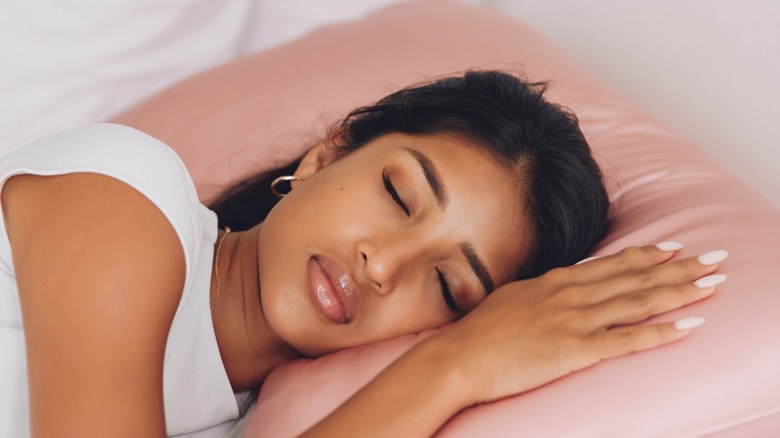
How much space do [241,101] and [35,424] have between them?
0.84 meters

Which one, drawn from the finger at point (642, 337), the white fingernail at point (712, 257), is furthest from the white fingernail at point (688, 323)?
the white fingernail at point (712, 257)

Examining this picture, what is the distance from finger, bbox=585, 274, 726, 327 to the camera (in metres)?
1.04

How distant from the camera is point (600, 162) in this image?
4.94 ft

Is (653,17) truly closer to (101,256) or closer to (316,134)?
(316,134)

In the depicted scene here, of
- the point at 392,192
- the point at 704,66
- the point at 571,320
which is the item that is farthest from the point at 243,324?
the point at 704,66

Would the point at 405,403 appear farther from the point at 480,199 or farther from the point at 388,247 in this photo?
the point at 480,199

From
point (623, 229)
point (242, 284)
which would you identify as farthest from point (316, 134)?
point (623, 229)

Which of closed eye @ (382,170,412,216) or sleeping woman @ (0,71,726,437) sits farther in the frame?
closed eye @ (382,170,412,216)

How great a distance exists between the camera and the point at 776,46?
5.23 ft

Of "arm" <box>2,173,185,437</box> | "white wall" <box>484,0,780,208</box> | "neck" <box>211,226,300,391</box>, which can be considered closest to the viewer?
"arm" <box>2,173,185,437</box>

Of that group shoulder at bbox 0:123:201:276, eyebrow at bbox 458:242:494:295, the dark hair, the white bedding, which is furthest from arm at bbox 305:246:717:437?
the white bedding

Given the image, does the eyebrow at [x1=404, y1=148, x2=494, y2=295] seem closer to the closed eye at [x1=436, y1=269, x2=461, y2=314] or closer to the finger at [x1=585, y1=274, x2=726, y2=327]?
the closed eye at [x1=436, y1=269, x2=461, y2=314]

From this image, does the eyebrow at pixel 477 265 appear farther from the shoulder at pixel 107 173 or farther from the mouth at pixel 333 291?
the shoulder at pixel 107 173

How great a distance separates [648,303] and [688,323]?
0.19 ft
